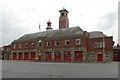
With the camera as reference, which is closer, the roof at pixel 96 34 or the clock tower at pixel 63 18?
the roof at pixel 96 34

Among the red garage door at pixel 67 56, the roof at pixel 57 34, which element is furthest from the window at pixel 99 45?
the red garage door at pixel 67 56

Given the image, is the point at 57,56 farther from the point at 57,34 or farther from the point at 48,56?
the point at 57,34

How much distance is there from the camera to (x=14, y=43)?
75.6 metres

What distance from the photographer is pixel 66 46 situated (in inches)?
2245

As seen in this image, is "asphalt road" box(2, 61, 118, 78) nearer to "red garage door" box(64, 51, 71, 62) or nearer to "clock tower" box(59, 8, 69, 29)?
"red garage door" box(64, 51, 71, 62)

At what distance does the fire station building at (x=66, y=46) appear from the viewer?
50.8m

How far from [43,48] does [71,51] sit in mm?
11258

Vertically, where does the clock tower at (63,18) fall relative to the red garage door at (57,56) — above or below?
above

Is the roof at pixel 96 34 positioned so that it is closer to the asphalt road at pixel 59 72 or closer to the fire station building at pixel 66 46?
the fire station building at pixel 66 46

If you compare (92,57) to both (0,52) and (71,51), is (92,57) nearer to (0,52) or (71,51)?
(71,51)

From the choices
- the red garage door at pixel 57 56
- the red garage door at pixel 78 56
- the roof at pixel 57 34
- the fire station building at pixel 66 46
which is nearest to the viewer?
the fire station building at pixel 66 46

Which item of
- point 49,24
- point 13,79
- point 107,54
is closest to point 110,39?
point 107,54

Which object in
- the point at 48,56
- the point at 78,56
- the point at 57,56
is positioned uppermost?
the point at 78,56

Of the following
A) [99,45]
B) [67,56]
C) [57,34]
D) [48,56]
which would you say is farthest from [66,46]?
[99,45]
